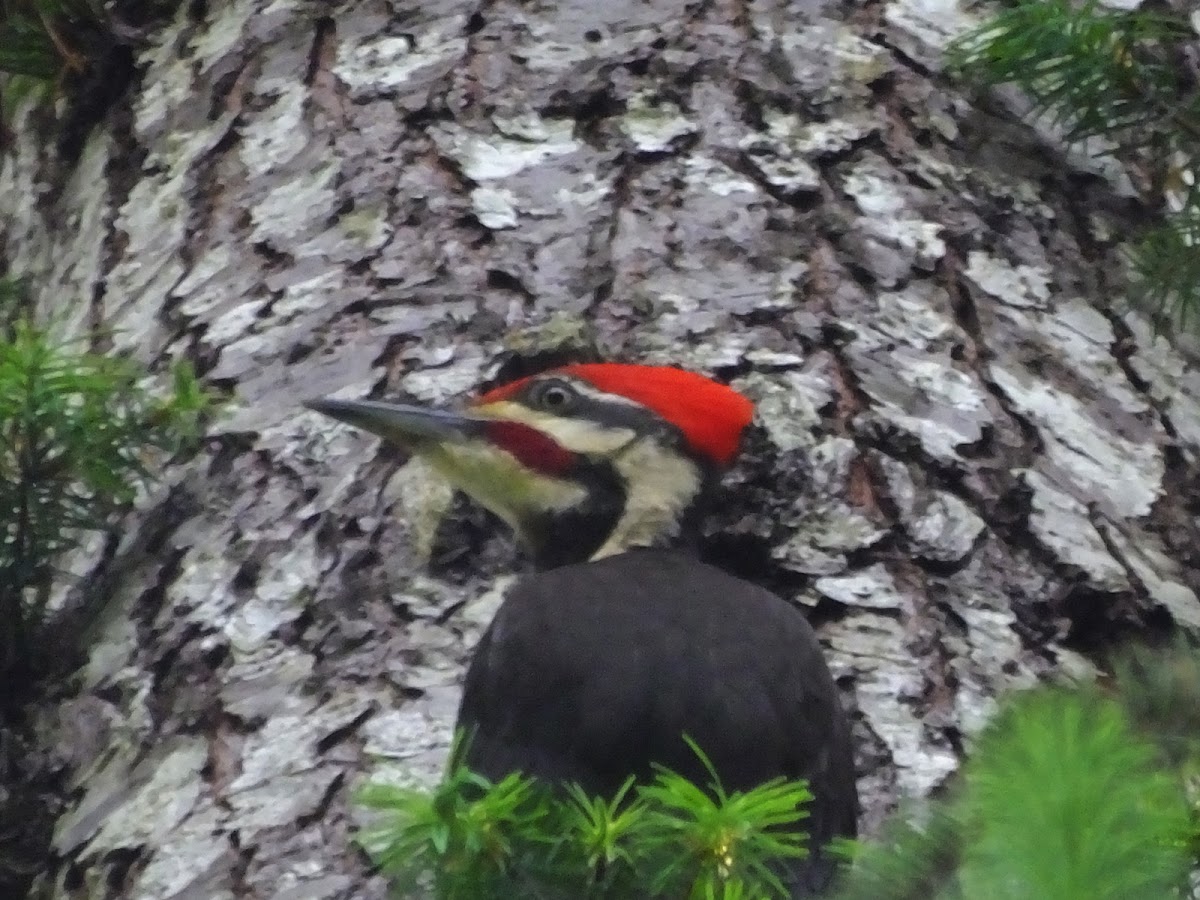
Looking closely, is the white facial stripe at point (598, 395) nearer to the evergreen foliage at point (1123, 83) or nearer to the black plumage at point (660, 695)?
the black plumage at point (660, 695)

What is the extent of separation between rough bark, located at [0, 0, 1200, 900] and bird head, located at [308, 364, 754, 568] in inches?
2.0

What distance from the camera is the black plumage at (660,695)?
5.89 ft

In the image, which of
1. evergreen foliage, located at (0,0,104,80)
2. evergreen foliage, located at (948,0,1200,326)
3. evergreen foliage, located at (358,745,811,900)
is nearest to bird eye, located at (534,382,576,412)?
evergreen foliage, located at (948,0,1200,326)

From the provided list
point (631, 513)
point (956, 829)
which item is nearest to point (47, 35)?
point (631, 513)

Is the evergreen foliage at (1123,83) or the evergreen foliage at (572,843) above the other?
the evergreen foliage at (572,843)

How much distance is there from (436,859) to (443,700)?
715 millimetres

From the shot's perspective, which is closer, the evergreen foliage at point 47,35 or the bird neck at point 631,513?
the bird neck at point 631,513

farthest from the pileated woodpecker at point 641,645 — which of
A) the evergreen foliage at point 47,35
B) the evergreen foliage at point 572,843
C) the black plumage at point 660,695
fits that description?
the evergreen foliage at point 47,35

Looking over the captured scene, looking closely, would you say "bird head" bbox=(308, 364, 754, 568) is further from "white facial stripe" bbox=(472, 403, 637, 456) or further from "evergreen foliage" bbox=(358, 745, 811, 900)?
"evergreen foliage" bbox=(358, 745, 811, 900)

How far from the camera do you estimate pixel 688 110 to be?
8.03ft

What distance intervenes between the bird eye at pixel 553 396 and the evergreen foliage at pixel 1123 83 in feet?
2.34

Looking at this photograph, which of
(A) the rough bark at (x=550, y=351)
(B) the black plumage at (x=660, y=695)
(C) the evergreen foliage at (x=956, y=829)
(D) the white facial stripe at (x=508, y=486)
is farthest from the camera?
(D) the white facial stripe at (x=508, y=486)

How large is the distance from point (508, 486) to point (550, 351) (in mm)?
172

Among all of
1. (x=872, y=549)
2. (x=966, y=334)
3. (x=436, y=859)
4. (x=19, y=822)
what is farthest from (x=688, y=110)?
(x=436, y=859)
